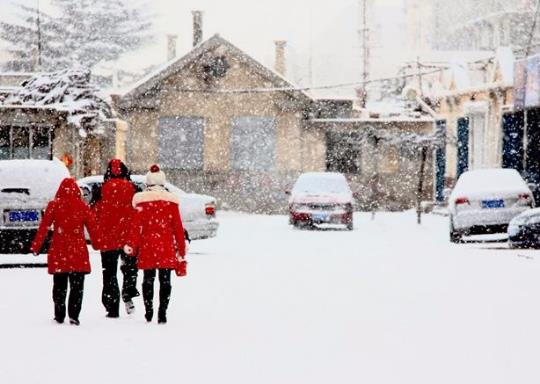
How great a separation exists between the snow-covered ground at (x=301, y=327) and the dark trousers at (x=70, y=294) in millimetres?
205

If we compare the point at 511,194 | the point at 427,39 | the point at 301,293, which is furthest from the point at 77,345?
the point at 427,39

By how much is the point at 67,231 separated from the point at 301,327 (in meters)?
2.41

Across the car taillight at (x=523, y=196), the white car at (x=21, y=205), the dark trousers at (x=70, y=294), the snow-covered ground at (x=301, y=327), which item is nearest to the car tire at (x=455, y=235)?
the car taillight at (x=523, y=196)

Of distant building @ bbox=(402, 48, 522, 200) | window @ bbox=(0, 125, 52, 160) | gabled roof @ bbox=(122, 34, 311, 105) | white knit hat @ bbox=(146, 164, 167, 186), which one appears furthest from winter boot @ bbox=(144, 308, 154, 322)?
gabled roof @ bbox=(122, 34, 311, 105)

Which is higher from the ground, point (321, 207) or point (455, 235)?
point (321, 207)

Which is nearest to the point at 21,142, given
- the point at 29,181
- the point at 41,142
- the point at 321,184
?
the point at 41,142

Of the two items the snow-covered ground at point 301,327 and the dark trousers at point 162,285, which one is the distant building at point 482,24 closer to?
the snow-covered ground at point 301,327

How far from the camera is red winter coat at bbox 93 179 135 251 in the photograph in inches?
409

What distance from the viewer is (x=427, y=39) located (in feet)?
271

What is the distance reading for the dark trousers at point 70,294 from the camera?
391 inches

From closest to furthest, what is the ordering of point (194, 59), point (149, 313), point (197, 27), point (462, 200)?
point (149, 313)
point (462, 200)
point (194, 59)
point (197, 27)

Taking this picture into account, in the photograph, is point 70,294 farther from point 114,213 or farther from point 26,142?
point 26,142

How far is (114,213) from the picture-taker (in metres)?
10.5

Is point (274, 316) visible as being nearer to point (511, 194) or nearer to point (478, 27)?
point (511, 194)
